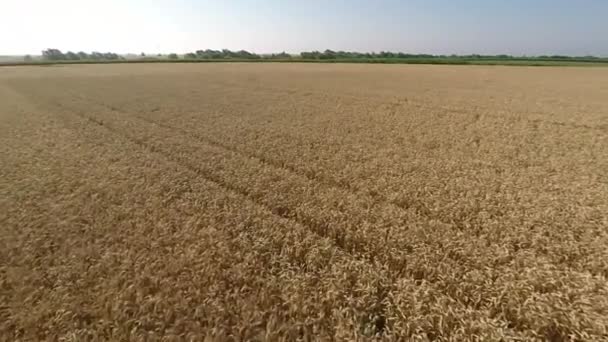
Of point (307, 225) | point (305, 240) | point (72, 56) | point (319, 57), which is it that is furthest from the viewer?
point (72, 56)

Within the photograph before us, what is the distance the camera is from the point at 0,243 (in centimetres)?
407

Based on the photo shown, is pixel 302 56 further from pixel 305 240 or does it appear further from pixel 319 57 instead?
pixel 305 240

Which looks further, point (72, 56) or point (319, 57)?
point (72, 56)

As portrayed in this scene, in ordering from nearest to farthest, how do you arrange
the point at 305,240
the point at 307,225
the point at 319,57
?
the point at 305,240 → the point at 307,225 → the point at 319,57

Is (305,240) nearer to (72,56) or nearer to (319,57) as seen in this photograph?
(319,57)

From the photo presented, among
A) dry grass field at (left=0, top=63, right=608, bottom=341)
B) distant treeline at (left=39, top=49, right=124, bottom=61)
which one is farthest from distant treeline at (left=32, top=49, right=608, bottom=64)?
dry grass field at (left=0, top=63, right=608, bottom=341)

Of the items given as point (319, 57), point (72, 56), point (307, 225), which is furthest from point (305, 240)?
point (72, 56)

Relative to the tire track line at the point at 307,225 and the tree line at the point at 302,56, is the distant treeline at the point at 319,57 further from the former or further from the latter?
the tire track line at the point at 307,225

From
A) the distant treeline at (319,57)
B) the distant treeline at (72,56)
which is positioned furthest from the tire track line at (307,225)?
the distant treeline at (72,56)

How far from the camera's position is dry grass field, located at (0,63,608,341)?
2.76 m

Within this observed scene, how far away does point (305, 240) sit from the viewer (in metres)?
4.00

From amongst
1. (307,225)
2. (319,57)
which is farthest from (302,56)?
(307,225)

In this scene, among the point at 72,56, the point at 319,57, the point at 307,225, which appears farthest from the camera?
the point at 72,56

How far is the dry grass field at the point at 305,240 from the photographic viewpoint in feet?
9.04
